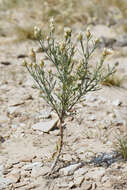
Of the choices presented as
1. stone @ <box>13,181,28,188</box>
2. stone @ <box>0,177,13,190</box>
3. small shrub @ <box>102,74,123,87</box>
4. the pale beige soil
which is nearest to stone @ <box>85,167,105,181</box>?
the pale beige soil

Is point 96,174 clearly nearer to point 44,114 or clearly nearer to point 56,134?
point 56,134

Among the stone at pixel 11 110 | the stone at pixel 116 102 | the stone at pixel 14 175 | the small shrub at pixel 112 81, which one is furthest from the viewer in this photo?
the small shrub at pixel 112 81

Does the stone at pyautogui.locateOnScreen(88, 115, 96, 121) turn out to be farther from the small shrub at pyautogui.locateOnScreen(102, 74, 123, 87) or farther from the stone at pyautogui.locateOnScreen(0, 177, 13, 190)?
the stone at pyautogui.locateOnScreen(0, 177, 13, 190)

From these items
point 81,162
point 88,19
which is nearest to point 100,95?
point 81,162

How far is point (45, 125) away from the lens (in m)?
3.47

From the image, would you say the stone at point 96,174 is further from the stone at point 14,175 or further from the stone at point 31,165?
the stone at point 14,175

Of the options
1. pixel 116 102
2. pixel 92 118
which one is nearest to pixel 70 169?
pixel 92 118

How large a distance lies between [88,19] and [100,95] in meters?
3.38

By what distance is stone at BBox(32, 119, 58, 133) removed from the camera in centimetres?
340

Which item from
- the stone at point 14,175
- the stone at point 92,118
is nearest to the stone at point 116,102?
the stone at point 92,118

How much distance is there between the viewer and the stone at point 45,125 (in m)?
3.40

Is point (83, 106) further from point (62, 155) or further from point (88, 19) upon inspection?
point (88, 19)

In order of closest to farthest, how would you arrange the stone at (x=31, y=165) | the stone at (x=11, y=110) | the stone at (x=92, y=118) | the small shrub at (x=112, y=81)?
the stone at (x=31, y=165)
the stone at (x=92, y=118)
the stone at (x=11, y=110)
the small shrub at (x=112, y=81)

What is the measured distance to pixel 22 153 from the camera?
118 inches
